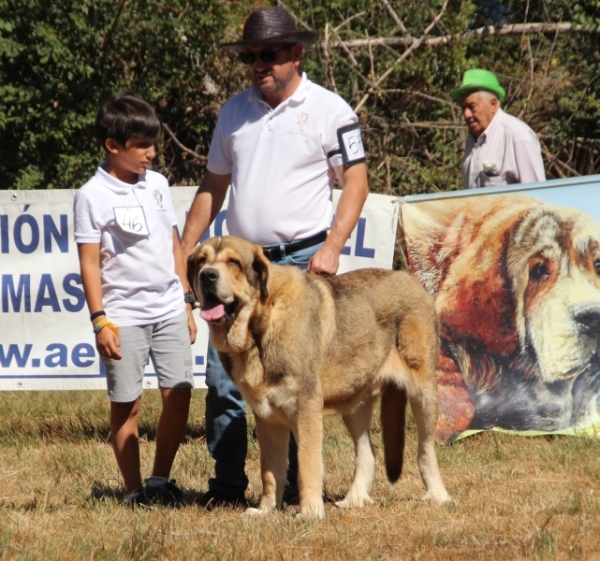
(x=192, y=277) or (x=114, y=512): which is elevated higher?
(x=192, y=277)

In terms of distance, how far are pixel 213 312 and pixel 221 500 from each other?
1.31m

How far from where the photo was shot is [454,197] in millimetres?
7699

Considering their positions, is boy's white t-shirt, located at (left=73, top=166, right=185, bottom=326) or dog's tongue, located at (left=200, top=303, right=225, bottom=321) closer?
dog's tongue, located at (left=200, top=303, right=225, bottom=321)

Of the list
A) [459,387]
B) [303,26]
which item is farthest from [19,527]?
[303,26]

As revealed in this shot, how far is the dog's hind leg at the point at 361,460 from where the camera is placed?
5.76 meters

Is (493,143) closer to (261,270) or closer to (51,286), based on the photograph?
(261,270)

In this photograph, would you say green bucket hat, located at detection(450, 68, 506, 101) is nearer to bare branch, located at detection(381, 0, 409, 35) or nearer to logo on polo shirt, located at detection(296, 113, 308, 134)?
logo on polo shirt, located at detection(296, 113, 308, 134)

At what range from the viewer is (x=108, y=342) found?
5.19 metres

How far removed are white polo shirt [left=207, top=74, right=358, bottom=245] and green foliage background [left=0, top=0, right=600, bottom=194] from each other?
5040mm

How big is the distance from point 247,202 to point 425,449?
174 centimetres

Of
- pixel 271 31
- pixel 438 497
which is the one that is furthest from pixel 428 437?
pixel 271 31

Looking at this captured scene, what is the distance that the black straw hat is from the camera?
5.48m

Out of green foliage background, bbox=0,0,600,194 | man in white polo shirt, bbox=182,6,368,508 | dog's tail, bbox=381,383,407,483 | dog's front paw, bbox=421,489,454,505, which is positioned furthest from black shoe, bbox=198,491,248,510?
green foliage background, bbox=0,0,600,194

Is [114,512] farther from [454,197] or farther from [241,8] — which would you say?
[241,8]
